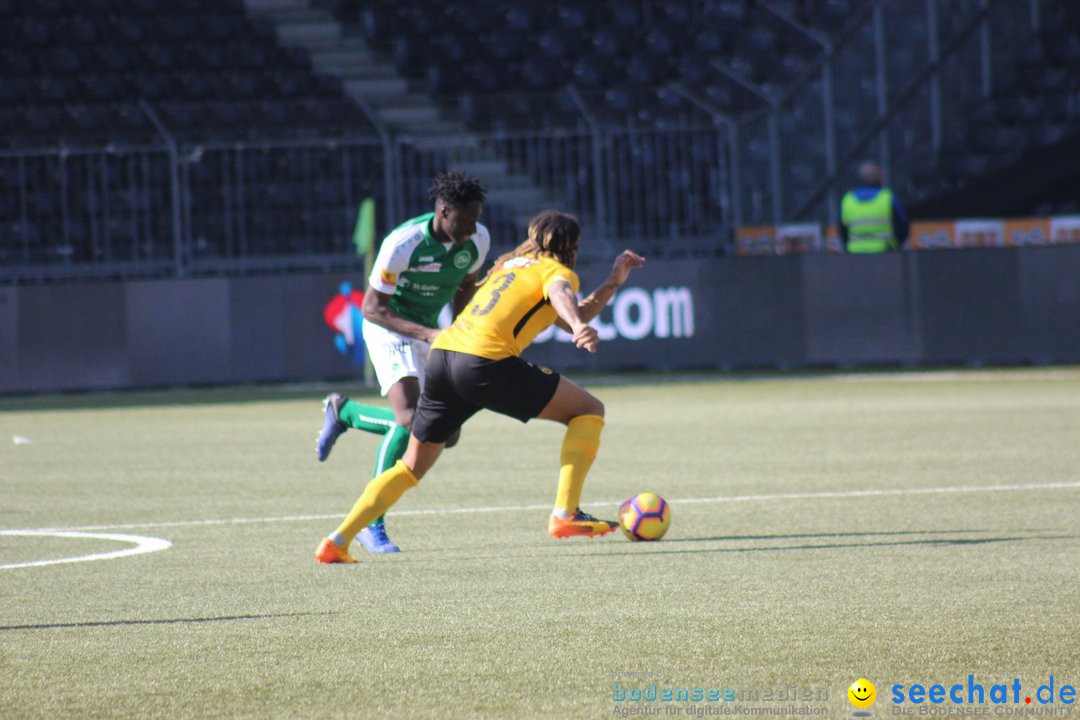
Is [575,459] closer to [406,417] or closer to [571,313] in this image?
[571,313]

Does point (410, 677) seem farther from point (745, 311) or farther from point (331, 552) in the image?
point (745, 311)

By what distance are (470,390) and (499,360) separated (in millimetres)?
181

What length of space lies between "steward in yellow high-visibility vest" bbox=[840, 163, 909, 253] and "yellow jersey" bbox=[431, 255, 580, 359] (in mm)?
11370

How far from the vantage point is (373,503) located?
7324mm

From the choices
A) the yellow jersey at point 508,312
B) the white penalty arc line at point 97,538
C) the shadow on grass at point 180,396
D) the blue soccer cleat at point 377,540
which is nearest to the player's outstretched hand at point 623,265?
the yellow jersey at point 508,312

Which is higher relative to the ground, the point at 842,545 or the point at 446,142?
the point at 446,142

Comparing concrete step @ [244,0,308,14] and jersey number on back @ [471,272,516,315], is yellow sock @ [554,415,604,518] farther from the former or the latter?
concrete step @ [244,0,308,14]

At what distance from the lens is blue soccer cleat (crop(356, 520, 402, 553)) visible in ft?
25.9

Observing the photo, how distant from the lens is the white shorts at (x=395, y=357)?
8664mm

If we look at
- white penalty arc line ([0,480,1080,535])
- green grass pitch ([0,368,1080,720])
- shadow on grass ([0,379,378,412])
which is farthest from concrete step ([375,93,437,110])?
white penalty arc line ([0,480,1080,535])

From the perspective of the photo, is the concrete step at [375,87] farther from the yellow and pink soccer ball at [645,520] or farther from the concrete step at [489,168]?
the yellow and pink soccer ball at [645,520]

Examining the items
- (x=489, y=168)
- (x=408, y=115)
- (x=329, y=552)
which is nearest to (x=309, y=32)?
(x=408, y=115)

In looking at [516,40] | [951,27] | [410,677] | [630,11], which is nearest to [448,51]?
[516,40]

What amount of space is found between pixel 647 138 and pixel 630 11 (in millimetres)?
6190
